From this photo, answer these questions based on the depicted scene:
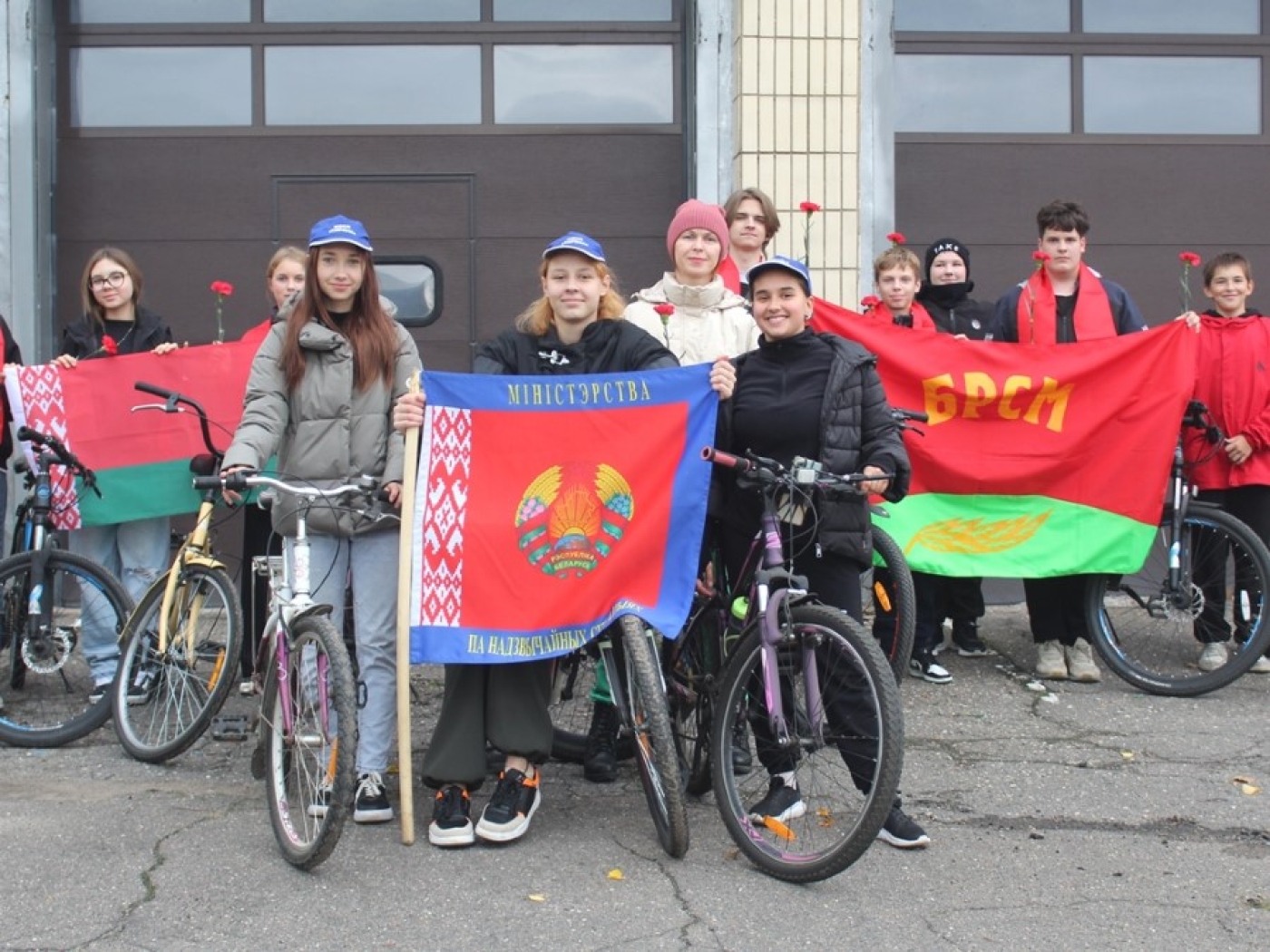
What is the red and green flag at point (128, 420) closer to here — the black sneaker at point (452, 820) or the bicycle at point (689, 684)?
the bicycle at point (689, 684)

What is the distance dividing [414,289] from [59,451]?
109 inches

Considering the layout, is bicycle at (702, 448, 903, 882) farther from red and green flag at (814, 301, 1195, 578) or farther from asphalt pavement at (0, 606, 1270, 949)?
red and green flag at (814, 301, 1195, 578)

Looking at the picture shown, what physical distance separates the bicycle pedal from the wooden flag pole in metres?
1.47

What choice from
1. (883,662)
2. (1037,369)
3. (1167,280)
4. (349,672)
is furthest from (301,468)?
(1167,280)

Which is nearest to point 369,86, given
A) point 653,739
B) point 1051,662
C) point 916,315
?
point 916,315

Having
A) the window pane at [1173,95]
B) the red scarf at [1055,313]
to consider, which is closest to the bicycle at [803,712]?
the red scarf at [1055,313]

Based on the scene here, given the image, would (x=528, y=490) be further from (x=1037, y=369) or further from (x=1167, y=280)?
(x=1167, y=280)

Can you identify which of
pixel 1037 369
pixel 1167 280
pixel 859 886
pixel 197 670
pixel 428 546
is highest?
pixel 1167 280

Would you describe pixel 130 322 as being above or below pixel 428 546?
above

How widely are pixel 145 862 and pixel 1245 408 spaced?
200 inches

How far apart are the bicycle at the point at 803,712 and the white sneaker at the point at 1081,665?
2510 millimetres

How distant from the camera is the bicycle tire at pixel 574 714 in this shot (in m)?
5.41

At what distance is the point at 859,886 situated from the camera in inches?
174

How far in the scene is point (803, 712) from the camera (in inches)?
180
